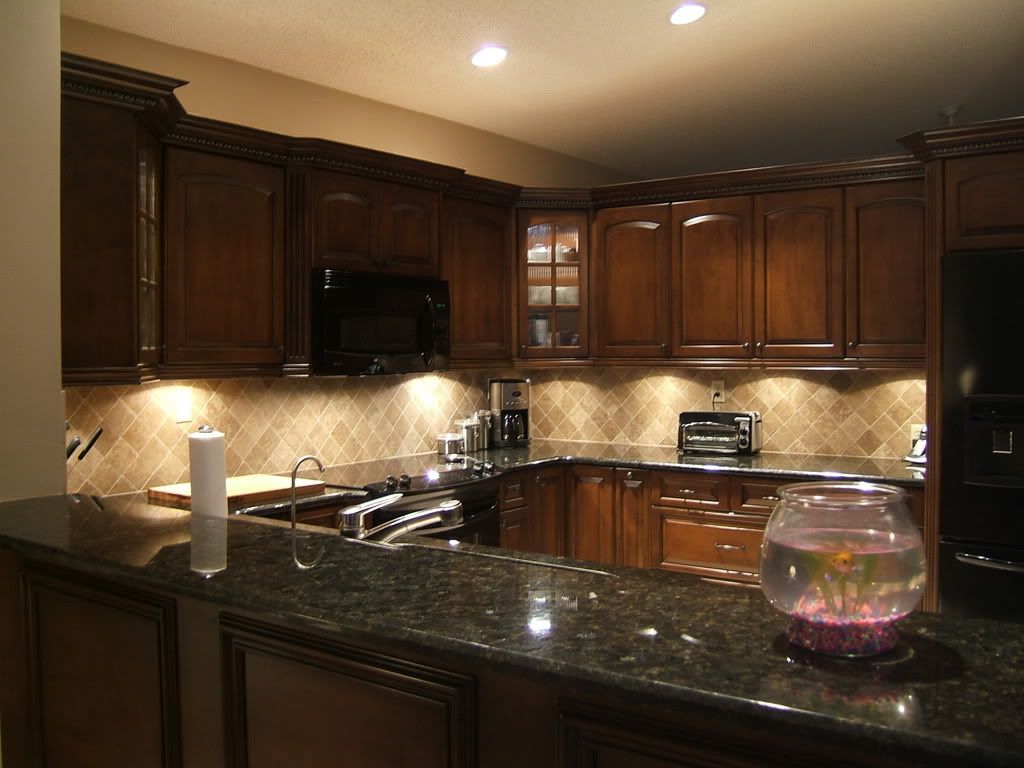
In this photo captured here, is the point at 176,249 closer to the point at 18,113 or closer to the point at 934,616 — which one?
the point at 18,113

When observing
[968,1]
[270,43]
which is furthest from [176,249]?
[968,1]

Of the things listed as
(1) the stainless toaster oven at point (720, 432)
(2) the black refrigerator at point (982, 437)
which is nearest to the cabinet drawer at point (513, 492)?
(1) the stainless toaster oven at point (720, 432)

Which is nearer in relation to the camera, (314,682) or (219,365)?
(314,682)

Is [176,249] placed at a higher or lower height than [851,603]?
higher

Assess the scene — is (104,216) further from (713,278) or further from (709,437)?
(709,437)

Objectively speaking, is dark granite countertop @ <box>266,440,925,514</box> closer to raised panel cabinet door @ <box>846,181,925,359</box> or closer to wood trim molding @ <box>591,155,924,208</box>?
raised panel cabinet door @ <box>846,181,925,359</box>

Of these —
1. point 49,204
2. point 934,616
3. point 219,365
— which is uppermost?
point 49,204

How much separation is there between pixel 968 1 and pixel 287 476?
3319 millimetres

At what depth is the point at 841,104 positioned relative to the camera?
4.32m

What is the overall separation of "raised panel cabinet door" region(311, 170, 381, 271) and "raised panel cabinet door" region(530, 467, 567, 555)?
1.41 meters

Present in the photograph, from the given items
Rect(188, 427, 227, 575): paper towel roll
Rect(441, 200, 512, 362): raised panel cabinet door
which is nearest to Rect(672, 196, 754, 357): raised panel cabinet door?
Rect(441, 200, 512, 362): raised panel cabinet door

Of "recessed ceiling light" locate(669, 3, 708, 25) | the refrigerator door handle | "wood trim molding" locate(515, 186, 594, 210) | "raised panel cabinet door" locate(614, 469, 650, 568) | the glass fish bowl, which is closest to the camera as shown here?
the glass fish bowl

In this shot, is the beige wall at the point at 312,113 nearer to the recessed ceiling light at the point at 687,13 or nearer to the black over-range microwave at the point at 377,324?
the black over-range microwave at the point at 377,324

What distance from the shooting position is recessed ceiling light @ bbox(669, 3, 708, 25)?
3126 mm
